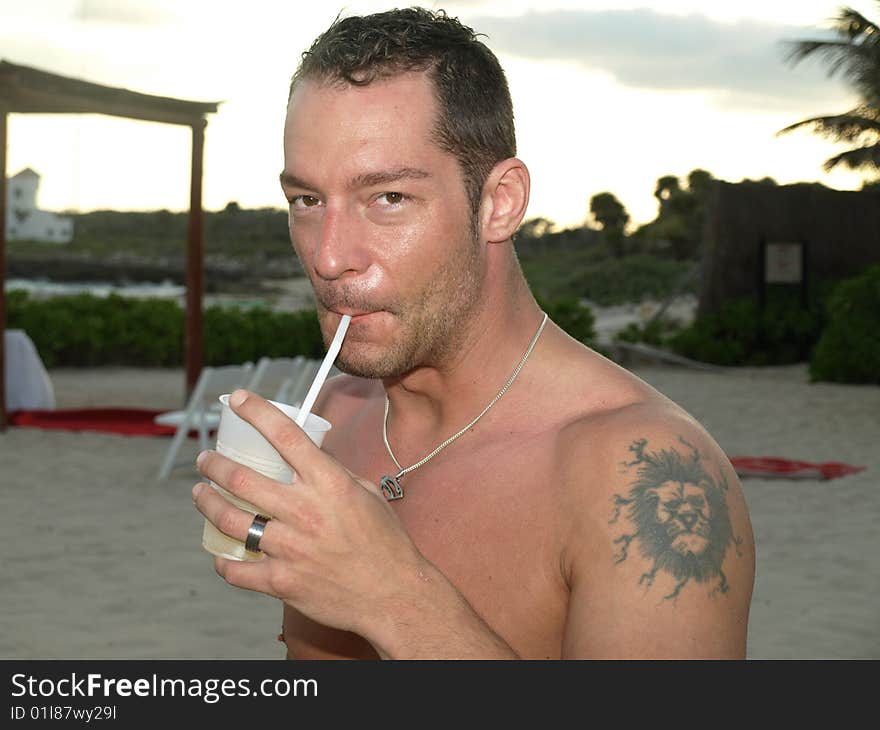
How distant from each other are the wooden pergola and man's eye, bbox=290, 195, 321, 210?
900 cm

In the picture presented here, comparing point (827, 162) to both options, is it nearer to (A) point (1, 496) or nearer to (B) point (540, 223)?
(A) point (1, 496)

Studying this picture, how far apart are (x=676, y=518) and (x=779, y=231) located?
19521mm

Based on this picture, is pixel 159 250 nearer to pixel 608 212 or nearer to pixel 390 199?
pixel 608 212

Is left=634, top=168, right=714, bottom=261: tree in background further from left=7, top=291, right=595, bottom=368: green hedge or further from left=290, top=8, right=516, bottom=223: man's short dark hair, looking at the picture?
left=290, top=8, right=516, bottom=223: man's short dark hair

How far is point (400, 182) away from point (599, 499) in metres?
0.54

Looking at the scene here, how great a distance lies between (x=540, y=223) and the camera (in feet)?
209

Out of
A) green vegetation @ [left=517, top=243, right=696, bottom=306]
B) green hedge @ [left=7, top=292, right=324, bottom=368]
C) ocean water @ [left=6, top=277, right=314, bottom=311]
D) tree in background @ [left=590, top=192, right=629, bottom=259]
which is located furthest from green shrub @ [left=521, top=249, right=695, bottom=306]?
green hedge @ [left=7, top=292, right=324, bottom=368]

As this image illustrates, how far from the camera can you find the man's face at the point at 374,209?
1.64 meters

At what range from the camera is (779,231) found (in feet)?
65.8

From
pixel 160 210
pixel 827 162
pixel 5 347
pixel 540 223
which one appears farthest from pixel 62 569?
pixel 540 223

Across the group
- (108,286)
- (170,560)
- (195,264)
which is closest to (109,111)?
(195,264)

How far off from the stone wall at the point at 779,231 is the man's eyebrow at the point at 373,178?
18.9 metres

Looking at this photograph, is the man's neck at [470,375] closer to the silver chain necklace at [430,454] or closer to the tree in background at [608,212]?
the silver chain necklace at [430,454]

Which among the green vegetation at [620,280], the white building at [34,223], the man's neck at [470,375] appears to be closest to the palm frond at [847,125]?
the green vegetation at [620,280]
